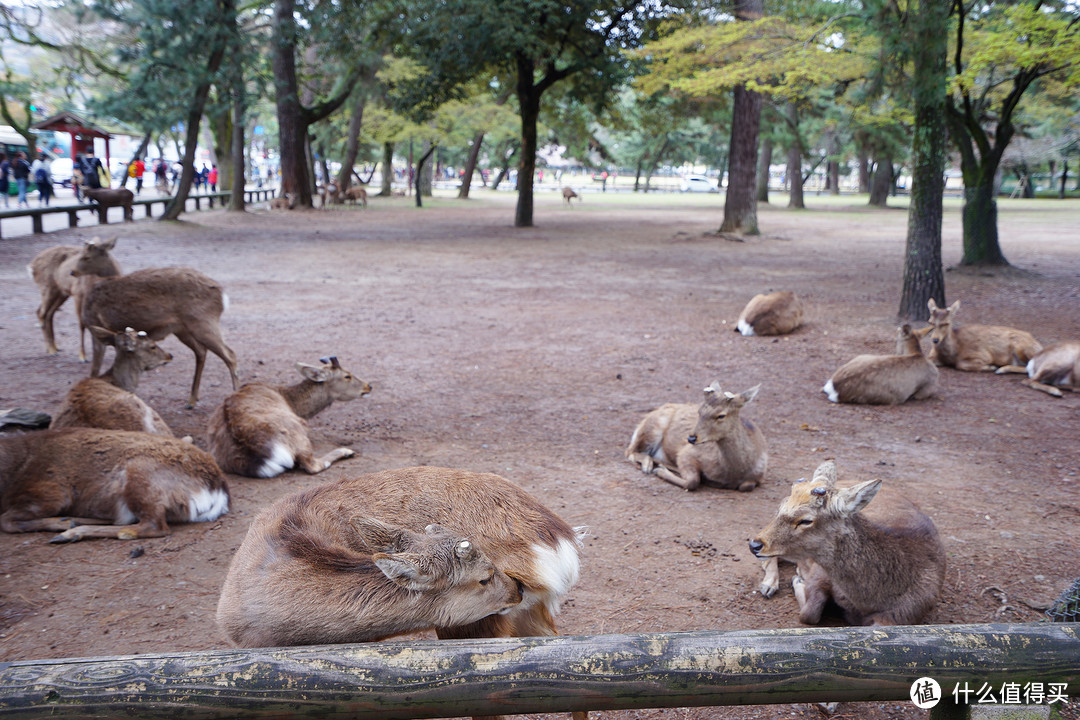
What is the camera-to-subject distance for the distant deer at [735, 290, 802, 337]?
34.3 ft

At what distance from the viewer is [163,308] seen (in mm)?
7176

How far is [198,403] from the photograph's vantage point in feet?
23.8

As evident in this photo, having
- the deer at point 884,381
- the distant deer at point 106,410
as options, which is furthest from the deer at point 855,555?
the distant deer at point 106,410

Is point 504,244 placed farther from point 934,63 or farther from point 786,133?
point 786,133

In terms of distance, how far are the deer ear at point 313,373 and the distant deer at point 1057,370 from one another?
6.57 metres

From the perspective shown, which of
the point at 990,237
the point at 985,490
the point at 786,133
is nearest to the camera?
the point at 985,490

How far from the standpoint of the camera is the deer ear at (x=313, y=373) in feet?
21.4

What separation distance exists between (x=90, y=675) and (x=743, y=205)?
23422 mm

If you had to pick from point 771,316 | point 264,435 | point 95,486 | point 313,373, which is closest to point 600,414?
point 313,373

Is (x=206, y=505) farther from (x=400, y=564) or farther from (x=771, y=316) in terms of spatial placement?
(x=771, y=316)

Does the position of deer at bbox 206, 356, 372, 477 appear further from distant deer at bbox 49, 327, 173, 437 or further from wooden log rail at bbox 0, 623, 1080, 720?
wooden log rail at bbox 0, 623, 1080, 720

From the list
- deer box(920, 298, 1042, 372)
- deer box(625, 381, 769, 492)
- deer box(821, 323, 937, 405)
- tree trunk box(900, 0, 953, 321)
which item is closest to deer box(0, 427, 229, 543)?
deer box(625, 381, 769, 492)

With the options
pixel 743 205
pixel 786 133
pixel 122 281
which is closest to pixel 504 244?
pixel 743 205

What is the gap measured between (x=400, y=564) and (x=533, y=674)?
0.54 meters
